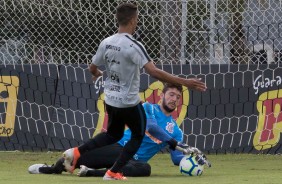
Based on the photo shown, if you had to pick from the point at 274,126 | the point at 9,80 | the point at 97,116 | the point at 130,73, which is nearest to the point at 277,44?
the point at 274,126

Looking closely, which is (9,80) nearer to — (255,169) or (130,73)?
(255,169)

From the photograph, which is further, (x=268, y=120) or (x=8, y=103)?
(x=8, y=103)

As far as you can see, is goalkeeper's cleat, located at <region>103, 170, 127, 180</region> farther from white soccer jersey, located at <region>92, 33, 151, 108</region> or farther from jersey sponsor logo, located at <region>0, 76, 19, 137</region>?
jersey sponsor logo, located at <region>0, 76, 19, 137</region>

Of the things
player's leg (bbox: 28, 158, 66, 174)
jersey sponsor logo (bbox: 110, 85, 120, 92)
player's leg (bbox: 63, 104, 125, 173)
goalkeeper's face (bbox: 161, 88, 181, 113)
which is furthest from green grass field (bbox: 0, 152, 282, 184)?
jersey sponsor logo (bbox: 110, 85, 120, 92)

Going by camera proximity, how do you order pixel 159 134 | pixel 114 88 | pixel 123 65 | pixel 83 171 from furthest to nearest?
pixel 159 134 → pixel 83 171 → pixel 114 88 → pixel 123 65

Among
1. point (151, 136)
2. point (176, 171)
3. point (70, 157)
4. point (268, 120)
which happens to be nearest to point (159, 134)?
point (151, 136)

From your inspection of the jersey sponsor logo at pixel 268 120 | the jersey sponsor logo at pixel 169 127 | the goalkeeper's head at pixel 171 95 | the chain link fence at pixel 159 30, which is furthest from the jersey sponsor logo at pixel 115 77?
the jersey sponsor logo at pixel 268 120

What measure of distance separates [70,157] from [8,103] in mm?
5056

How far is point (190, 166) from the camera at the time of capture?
9.55 m

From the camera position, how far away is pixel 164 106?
32.2 ft

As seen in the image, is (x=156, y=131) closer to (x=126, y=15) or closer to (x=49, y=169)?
(x=49, y=169)

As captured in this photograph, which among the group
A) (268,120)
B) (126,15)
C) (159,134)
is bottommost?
(268,120)

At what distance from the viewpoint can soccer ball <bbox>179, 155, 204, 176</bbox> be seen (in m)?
9.55

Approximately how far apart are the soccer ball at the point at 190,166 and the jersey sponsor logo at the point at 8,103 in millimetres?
4884
